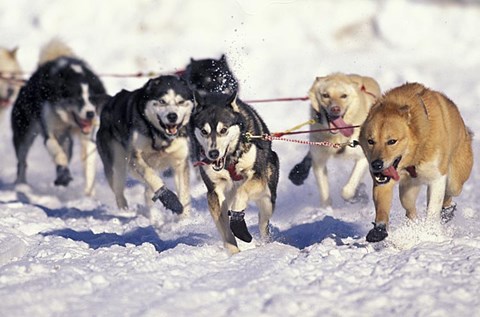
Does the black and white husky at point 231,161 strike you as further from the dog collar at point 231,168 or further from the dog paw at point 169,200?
the dog paw at point 169,200

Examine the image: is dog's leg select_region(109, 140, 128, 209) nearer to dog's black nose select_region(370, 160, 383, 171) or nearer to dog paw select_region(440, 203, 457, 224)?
dog paw select_region(440, 203, 457, 224)

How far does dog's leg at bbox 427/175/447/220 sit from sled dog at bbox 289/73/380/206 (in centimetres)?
161

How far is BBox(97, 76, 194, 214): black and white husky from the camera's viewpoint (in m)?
5.96

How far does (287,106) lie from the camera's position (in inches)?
450

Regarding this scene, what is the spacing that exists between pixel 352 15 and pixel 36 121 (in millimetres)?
7620

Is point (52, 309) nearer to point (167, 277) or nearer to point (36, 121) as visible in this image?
point (167, 277)

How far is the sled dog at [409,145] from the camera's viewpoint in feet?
14.4

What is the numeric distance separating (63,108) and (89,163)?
49 cm

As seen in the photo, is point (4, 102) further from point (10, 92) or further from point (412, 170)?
point (412, 170)

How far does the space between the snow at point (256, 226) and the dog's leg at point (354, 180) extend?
0.36 ft

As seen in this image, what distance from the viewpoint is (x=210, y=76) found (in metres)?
6.73

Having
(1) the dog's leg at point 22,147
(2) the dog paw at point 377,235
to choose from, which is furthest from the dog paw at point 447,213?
(1) the dog's leg at point 22,147

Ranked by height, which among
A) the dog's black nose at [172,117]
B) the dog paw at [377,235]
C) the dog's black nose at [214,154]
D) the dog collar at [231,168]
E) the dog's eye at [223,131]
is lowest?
the dog paw at [377,235]

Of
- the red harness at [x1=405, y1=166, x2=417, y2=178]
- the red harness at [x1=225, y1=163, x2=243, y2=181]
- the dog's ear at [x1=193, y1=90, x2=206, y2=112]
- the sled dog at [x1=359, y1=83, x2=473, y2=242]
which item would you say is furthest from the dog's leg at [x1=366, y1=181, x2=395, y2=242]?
the dog's ear at [x1=193, y1=90, x2=206, y2=112]
